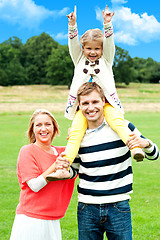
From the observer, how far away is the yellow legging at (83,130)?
2.63 m

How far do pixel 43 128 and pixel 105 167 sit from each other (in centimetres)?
66

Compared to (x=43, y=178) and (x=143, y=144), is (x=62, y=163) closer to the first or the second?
(x=43, y=178)

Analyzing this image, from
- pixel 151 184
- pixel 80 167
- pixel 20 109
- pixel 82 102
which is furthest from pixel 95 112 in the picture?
pixel 20 109

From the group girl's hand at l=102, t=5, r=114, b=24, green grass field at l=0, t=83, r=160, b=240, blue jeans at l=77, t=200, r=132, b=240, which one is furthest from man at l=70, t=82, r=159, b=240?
green grass field at l=0, t=83, r=160, b=240

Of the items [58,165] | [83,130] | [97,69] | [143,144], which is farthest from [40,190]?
[97,69]

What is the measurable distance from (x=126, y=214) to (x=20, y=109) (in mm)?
25086

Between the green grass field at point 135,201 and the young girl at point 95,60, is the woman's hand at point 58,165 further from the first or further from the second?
the green grass field at point 135,201

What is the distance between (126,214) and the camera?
8.58ft

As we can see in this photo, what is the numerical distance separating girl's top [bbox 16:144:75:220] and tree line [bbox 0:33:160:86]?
58.4m

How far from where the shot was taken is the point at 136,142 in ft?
8.27

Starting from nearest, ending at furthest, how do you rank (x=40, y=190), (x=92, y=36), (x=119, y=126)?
(x=119, y=126) < (x=40, y=190) < (x=92, y=36)

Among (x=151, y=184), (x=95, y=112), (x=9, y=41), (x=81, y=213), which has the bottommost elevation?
(x=151, y=184)

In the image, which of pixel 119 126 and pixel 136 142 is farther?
pixel 119 126

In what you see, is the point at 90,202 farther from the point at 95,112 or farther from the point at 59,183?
the point at 95,112
